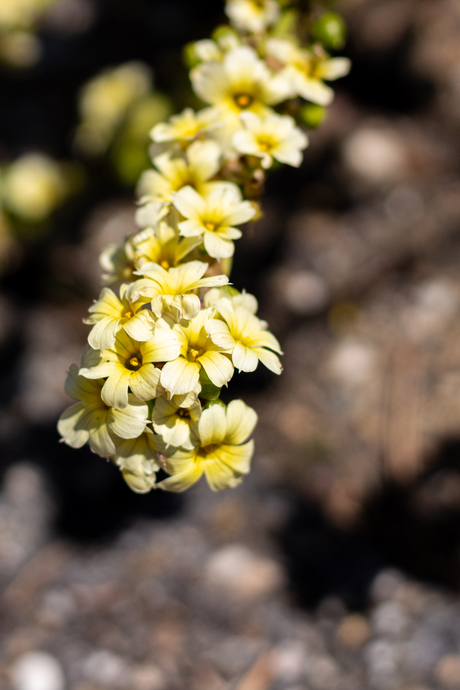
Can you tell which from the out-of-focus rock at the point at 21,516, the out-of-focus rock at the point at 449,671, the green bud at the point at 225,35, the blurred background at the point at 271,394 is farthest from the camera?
the out-of-focus rock at the point at 21,516

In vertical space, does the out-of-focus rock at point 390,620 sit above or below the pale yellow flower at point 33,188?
below

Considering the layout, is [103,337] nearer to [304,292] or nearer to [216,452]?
[216,452]

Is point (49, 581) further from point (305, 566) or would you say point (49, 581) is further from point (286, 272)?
point (286, 272)

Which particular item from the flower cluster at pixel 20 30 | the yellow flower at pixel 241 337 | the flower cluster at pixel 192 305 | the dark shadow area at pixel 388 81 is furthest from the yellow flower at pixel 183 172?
the flower cluster at pixel 20 30

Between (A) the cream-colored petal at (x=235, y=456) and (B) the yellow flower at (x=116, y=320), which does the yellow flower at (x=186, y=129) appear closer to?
(B) the yellow flower at (x=116, y=320)

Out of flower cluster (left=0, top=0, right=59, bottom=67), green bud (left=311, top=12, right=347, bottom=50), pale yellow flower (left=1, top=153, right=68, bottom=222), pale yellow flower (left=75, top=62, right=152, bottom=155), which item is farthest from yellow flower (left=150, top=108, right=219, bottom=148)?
flower cluster (left=0, top=0, right=59, bottom=67)

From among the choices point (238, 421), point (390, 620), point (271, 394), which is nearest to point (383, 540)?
point (390, 620)
